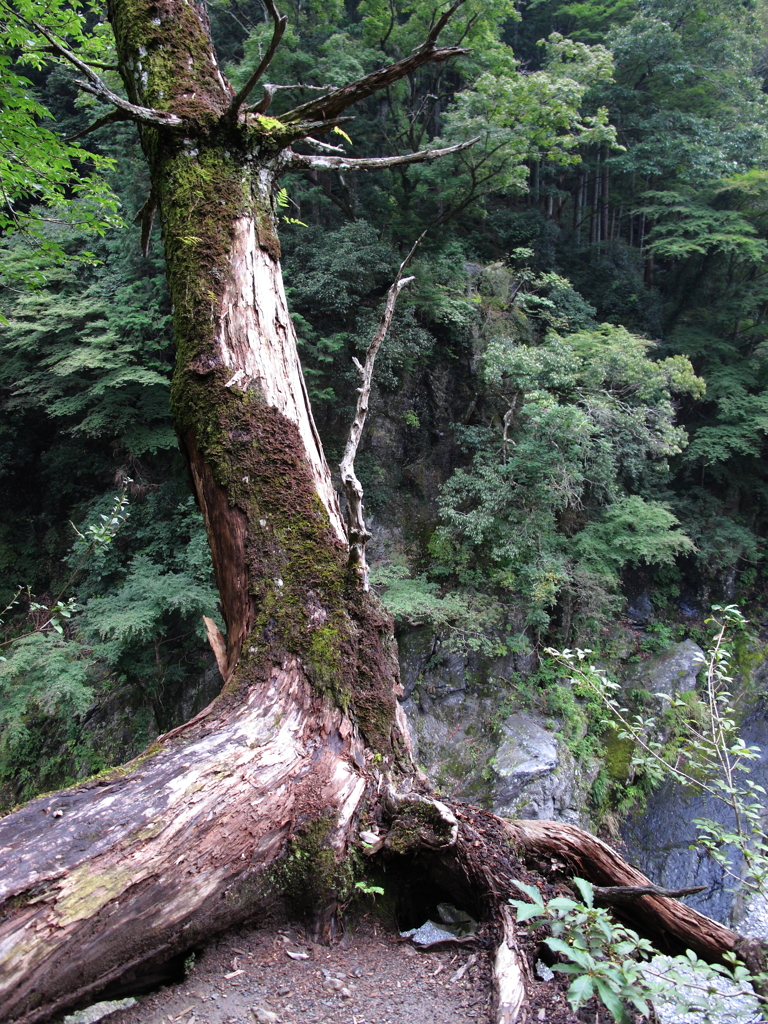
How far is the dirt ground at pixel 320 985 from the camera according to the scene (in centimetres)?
113

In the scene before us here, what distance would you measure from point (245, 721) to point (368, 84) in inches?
82.4

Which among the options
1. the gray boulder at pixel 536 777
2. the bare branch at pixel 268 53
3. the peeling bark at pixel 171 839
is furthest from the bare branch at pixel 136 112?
the gray boulder at pixel 536 777

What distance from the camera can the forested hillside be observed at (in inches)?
267

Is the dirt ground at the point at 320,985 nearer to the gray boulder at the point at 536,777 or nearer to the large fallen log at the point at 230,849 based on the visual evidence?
the large fallen log at the point at 230,849

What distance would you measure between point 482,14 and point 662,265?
7346 mm

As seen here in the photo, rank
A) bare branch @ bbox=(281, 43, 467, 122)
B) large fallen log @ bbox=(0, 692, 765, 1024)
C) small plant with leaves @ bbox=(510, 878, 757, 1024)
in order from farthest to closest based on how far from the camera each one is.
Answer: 1. bare branch @ bbox=(281, 43, 467, 122)
2. large fallen log @ bbox=(0, 692, 765, 1024)
3. small plant with leaves @ bbox=(510, 878, 757, 1024)

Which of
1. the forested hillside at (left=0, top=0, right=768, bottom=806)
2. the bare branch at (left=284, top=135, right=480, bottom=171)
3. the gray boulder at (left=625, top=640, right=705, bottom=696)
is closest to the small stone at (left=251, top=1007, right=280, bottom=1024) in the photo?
the bare branch at (left=284, top=135, right=480, bottom=171)

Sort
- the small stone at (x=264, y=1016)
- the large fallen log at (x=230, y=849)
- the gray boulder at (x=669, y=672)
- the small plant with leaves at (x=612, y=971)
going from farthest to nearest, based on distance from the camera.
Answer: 1. the gray boulder at (x=669, y=672)
2. the small stone at (x=264, y=1016)
3. the large fallen log at (x=230, y=849)
4. the small plant with leaves at (x=612, y=971)

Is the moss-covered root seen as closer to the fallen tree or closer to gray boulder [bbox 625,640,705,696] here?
the fallen tree

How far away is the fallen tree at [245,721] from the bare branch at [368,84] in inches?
0.5

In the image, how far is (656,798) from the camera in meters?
7.27

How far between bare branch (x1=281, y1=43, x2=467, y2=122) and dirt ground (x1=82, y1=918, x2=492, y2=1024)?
96.0 inches

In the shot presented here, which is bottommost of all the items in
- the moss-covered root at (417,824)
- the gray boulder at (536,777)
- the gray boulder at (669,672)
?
the gray boulder at (536,777)

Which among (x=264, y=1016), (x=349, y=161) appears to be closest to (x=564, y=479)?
(x=349, y=161)
